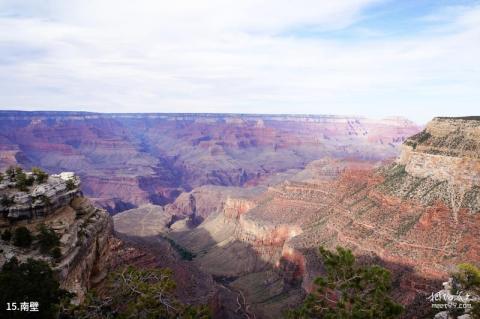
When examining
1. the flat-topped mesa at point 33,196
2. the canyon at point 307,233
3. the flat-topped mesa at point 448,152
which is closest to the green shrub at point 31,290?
the canyon at point 307,233

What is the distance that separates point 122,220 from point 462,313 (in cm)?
9280

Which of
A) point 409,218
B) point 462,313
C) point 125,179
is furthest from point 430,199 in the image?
point 125,179

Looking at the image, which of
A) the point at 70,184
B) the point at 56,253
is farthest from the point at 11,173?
the point at 56,253

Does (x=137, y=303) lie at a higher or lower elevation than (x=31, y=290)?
lower

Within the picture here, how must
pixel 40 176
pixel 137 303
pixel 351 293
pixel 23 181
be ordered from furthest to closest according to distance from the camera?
pixel 40 176 < pixel 23 181 < pixel 351 293 < pixel 137 303

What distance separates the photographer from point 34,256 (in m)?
29.9

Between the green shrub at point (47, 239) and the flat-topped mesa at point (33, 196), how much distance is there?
5.13ft

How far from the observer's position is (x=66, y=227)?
110ft

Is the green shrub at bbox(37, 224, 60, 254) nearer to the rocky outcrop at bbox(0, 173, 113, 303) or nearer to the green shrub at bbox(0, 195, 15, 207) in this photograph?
the rocky outcrop at bbox(0, 173, 113, 303)

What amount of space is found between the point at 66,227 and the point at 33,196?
10.8 ft

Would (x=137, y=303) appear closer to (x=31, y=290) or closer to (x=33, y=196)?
(x=31, y=290)

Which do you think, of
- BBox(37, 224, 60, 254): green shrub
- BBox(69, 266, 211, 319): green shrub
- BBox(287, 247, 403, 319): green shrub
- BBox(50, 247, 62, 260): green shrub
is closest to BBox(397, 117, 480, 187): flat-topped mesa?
BBox(287, 247, 403, 319): green shrub

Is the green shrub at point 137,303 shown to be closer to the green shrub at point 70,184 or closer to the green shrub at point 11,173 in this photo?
the green shrub at point 70,184

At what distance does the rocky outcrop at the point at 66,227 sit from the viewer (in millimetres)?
30422
